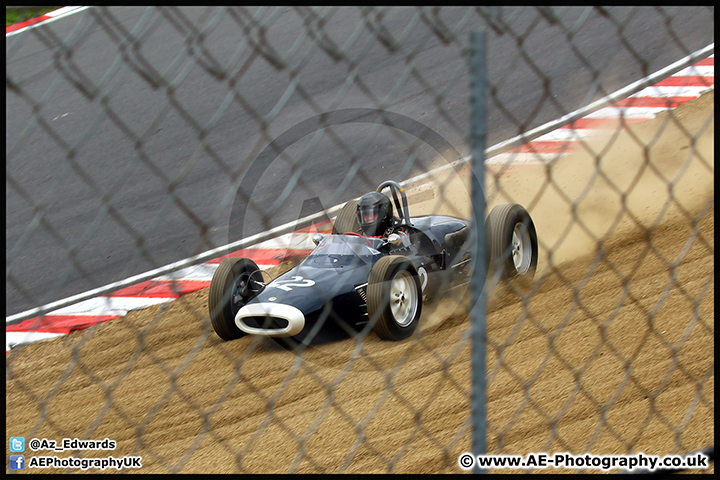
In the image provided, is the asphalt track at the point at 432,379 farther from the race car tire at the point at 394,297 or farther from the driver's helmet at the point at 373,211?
the driver's helmet at the point at 373,211

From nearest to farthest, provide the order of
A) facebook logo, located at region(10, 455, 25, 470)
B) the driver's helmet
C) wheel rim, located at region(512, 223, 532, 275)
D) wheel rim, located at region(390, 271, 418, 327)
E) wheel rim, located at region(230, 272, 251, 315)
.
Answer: facebook logo, located at region(10, 455, 25, 470) → wheel rim, located at region(390, 271, 418, 327) → wheel rim, located at region(230, 272, 251, 315) → the driver's helmet → wheel rim, located at region(512, 223, 532, 275)

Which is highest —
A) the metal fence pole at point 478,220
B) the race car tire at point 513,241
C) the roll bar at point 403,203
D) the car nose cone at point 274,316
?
the roll bar at point 403,203

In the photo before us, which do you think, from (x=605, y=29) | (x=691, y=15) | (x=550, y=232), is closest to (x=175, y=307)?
(x=550, y=232)

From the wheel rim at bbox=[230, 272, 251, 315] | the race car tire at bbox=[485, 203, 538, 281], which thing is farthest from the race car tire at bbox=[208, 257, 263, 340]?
the race car tire at bbox=[485, 203, 538, 281]

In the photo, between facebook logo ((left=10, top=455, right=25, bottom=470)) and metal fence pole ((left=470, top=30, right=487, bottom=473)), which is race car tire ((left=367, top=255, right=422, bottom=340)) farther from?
metal fence pole ((left=470, top=30, right=487, bottom=473))

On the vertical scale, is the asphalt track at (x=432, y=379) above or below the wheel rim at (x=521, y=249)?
below

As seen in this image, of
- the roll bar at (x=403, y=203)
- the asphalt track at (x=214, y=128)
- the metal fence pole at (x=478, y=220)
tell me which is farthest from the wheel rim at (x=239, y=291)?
the metal fence pole at (x=478, y=220)

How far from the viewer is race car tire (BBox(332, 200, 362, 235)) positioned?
149 inches

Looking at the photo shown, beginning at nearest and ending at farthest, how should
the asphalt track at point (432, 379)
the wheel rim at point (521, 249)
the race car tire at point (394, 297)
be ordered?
the asphalt track at point (432, 379) → the race car tire at point (394, 297) → the wheel rim at point (521, 249)

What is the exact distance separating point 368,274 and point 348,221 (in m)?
0.59

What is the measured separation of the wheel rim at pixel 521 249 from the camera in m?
3.63

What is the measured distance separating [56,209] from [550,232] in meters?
2.98

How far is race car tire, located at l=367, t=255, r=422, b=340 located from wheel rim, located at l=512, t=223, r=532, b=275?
58 centimetres

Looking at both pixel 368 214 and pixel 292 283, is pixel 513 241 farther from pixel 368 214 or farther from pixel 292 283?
pixel 292 283
